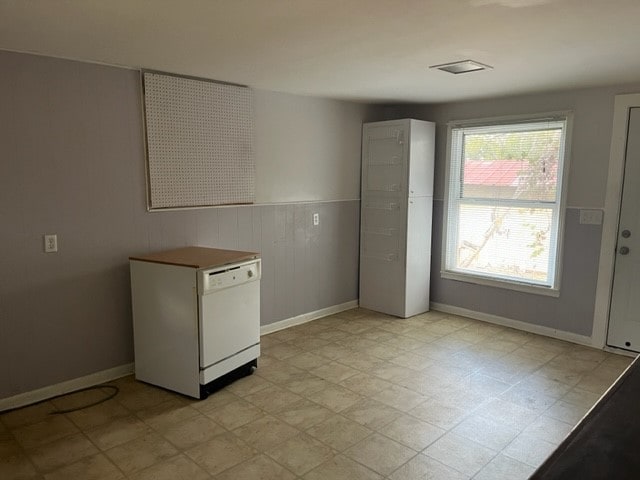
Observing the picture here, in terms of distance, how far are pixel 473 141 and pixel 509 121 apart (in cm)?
44

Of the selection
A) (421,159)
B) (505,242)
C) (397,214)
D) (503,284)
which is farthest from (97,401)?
(505,242)

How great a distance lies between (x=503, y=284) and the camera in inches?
181

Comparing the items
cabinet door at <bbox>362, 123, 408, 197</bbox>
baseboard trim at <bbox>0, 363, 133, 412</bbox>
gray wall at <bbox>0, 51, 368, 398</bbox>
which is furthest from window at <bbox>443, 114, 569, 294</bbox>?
baseboard trim at <bbox>0, 363, 133, 412</bbox>

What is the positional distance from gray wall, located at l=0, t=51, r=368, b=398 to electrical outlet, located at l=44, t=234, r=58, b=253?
0.10ft

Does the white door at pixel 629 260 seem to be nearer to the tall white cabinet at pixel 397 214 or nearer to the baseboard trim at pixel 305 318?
the tall white cabinet at pixel 397 214

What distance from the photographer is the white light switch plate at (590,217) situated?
156 inches

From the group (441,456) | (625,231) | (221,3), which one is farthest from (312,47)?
(625,231)

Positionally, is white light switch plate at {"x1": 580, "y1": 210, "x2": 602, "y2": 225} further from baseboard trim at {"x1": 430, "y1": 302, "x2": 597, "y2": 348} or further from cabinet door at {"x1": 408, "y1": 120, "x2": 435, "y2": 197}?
cabinet door at {"x1": 408, "y1": 120, "x2": 435, "y2": 197}

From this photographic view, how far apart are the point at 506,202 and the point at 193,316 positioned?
10.5 ft

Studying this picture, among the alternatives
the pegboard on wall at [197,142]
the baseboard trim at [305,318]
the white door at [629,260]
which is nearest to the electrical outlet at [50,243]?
the pegboard on wall at [197,142]

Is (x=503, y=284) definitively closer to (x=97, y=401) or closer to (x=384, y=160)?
(x=384, y=160)

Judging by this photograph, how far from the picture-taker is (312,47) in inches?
105

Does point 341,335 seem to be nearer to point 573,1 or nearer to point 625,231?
point 625,231

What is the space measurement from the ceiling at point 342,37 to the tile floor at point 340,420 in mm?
2213
